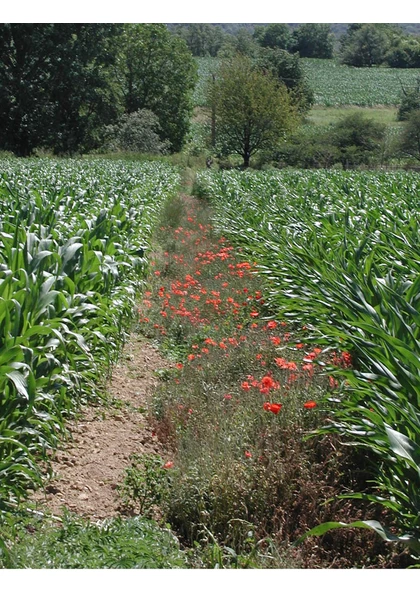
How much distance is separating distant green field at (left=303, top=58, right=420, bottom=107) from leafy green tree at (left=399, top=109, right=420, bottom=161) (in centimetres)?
2772

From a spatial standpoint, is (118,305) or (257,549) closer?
(257,549)

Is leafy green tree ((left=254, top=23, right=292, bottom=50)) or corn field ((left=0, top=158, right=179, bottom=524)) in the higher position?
leafy green tree ((left=254, top=23, right=292, bottom=50))

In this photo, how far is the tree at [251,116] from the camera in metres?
48.9

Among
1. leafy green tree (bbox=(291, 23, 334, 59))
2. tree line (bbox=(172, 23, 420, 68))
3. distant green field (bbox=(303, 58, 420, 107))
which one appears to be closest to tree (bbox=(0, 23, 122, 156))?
distant green field (bbox=(303, 58, 420, 107))

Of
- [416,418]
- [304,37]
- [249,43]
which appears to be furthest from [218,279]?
[304,37]

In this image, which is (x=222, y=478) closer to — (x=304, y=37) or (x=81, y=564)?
(x=81, y=564)

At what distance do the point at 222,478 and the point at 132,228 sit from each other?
5.74 metres

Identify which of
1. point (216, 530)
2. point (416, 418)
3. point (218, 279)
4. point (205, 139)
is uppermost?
point (416, 418)

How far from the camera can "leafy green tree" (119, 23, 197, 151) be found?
52188 millimetres

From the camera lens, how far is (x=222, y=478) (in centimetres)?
341

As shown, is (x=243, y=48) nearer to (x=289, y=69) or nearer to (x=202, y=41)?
(x=289, y=69)

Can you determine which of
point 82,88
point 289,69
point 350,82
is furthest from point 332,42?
point 82,88

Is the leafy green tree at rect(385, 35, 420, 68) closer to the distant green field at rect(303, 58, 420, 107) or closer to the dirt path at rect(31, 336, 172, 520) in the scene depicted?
the distant green field at rect(303, 58, 420, 107)

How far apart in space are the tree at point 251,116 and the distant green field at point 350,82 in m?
19.1
